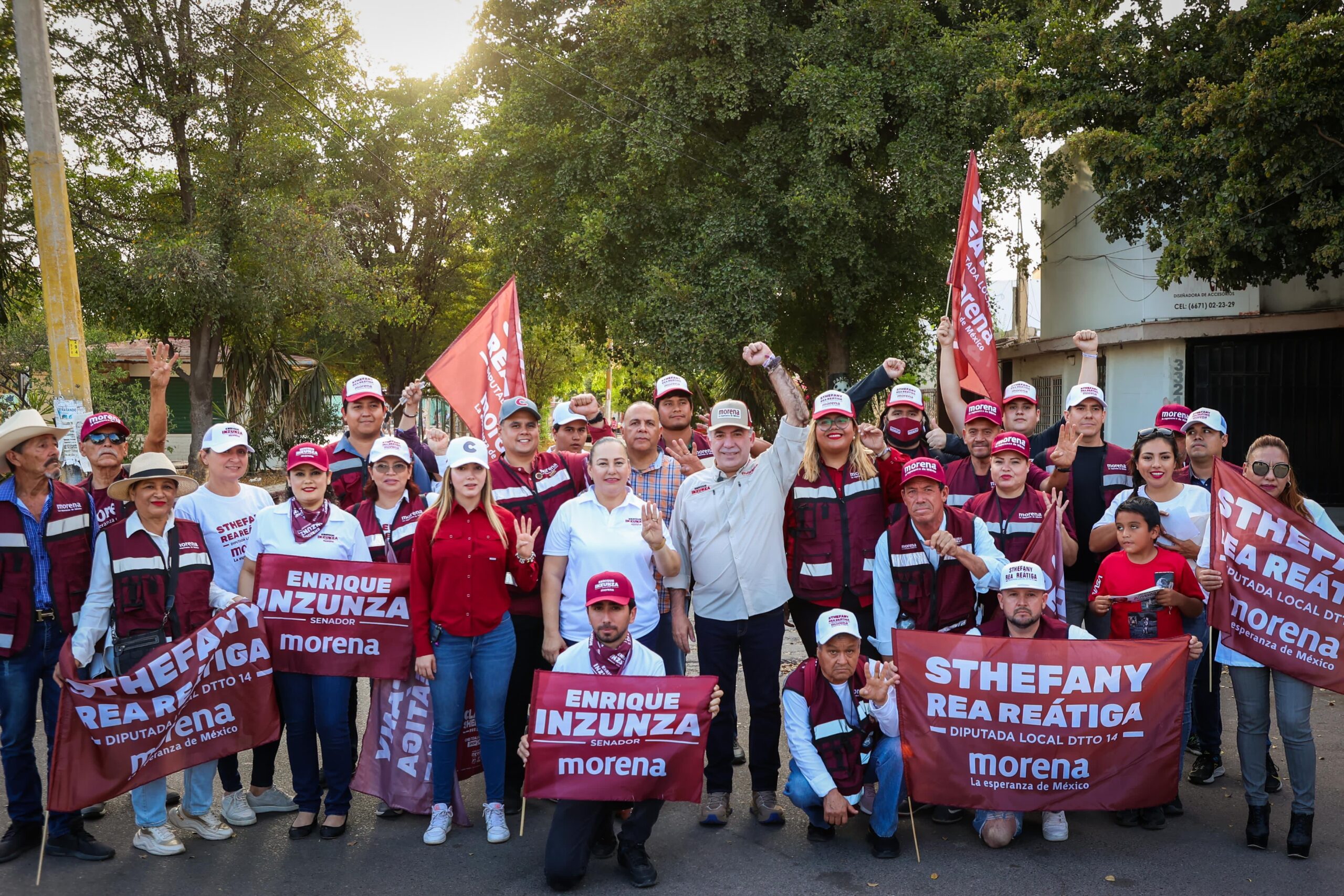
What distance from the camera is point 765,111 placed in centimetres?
1938

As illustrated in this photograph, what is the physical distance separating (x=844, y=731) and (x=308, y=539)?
10.2ft

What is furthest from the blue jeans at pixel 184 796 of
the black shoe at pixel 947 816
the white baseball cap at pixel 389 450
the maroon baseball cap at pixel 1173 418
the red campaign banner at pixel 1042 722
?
the maroon baseball cap at pixel 1173 418

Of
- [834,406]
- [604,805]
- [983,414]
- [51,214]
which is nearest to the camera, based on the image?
[604,805]

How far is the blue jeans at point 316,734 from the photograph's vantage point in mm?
5410

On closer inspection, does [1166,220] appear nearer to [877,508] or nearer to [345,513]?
[877,508]

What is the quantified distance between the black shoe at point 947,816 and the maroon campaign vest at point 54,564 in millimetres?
4663

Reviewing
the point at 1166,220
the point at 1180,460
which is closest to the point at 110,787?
the point at 1180,460

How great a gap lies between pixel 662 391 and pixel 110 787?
3911 mm

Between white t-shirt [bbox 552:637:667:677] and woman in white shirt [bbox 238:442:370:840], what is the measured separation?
1.34 m

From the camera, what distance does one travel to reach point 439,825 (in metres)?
5.31

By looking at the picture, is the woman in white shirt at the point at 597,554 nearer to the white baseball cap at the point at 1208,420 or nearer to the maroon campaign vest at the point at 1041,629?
the maroon campaign vest at the point at 1041,629

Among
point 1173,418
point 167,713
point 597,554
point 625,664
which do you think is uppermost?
point 1173,418

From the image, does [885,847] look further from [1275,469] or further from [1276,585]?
[1275,469]

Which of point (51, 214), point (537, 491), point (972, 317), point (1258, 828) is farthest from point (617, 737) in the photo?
point (51, 214)
